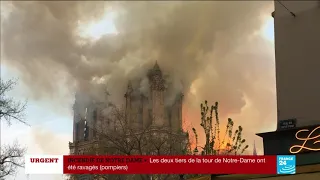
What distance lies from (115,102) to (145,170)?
2772 cm

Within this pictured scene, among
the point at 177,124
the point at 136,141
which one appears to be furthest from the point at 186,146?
the point at 177,124

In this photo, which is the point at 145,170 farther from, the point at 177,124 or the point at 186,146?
the point at 177,124

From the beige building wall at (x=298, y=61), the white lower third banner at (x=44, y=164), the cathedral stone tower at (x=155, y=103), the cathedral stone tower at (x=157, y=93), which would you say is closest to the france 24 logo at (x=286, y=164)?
the beige building wall at (x=298, y=61)

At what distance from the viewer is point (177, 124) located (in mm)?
42375

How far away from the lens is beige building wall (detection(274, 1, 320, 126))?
1867cm

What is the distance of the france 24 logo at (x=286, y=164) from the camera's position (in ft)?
50.1

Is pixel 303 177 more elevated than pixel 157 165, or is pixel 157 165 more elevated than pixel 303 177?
pixel 157 165

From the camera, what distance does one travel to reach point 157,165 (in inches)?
596

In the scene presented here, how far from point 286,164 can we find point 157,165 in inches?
170

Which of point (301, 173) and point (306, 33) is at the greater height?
point (306, 33)

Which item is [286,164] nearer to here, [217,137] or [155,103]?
[217,137]

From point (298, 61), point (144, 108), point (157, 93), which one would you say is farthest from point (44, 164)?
point (157, 93)

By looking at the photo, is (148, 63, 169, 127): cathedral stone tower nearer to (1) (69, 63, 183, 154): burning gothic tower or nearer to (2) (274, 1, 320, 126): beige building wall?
(1) (69, 63, 183, 154): burning gothic tower

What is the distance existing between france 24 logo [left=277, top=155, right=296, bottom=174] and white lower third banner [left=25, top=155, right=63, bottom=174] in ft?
22.3
